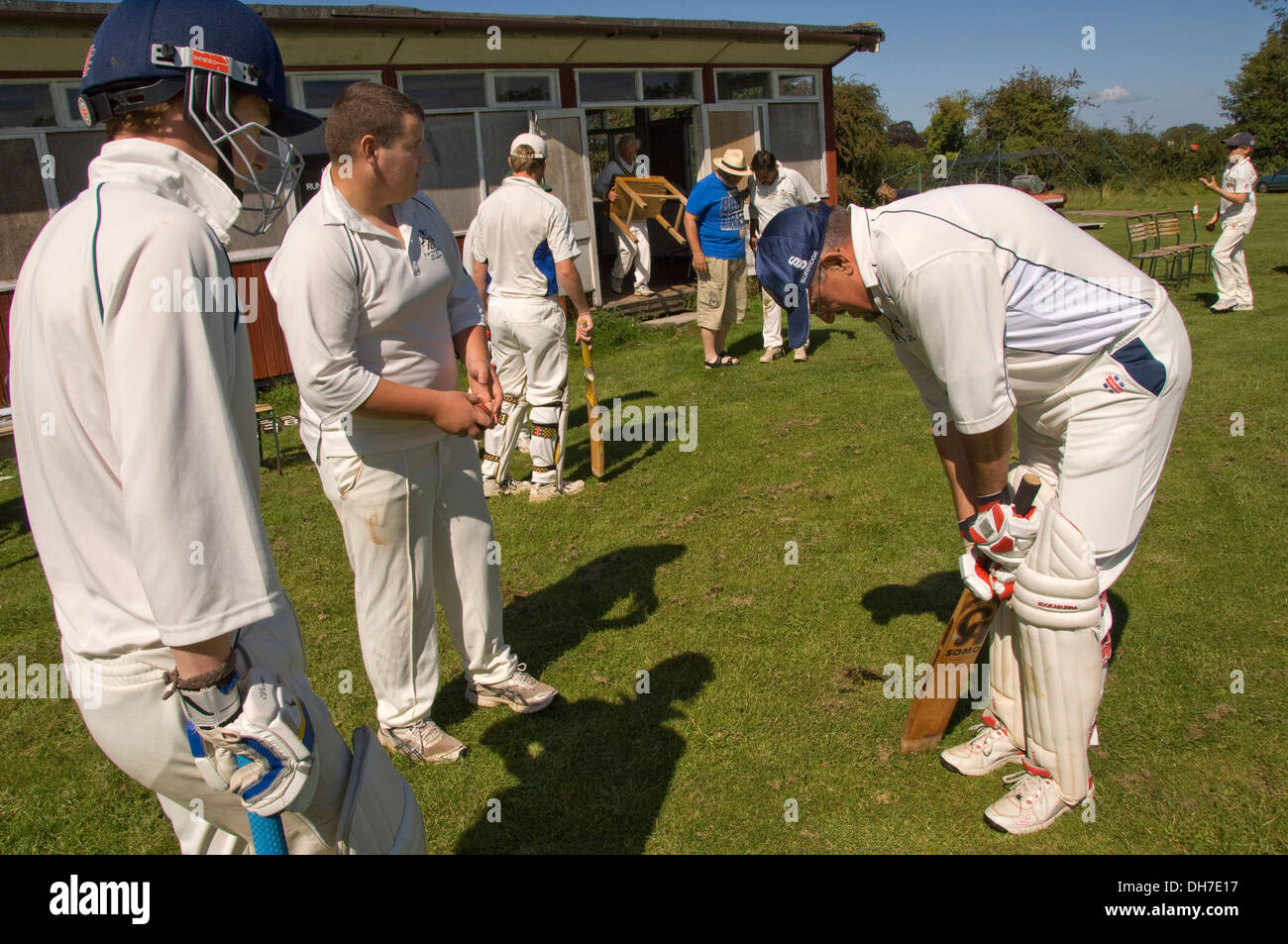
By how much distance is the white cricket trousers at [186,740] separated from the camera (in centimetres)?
165

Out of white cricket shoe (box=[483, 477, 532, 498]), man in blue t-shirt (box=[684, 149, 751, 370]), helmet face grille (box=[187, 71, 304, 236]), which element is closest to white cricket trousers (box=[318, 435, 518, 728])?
helmet face grille (box=[187, 71, 304, 236])

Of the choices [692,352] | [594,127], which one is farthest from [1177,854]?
[594,127]

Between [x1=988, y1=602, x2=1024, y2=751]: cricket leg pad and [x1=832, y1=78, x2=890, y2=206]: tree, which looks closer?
[x1=988, y1=602, x2=1024, y2=751]: cricket leg pad

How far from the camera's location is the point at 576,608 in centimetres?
507

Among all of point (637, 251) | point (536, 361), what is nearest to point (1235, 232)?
point (637, 251)

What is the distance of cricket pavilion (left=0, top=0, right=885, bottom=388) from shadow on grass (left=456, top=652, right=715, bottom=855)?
8.28m

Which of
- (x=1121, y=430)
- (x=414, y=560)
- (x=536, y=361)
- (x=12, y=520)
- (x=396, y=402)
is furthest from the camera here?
(x=12, y=520)

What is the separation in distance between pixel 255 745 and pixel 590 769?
7.29ft

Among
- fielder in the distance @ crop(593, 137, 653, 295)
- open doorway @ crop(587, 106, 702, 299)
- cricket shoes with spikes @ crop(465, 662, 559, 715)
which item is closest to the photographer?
cricket shoes with spikes @ crop(465, 662, 559, 715)

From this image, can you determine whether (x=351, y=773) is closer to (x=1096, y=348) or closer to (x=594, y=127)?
(x=1096, y=348)

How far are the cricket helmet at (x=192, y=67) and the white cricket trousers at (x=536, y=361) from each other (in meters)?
4.56

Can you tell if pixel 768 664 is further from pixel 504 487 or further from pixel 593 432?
pixel 504 487

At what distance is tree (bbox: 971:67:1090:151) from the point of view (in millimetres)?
38062

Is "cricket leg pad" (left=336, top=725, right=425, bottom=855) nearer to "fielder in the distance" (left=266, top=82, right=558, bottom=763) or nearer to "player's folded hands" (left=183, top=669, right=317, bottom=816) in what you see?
"player's folded hands" (left=183, top=669, right=317, bottom=816)
